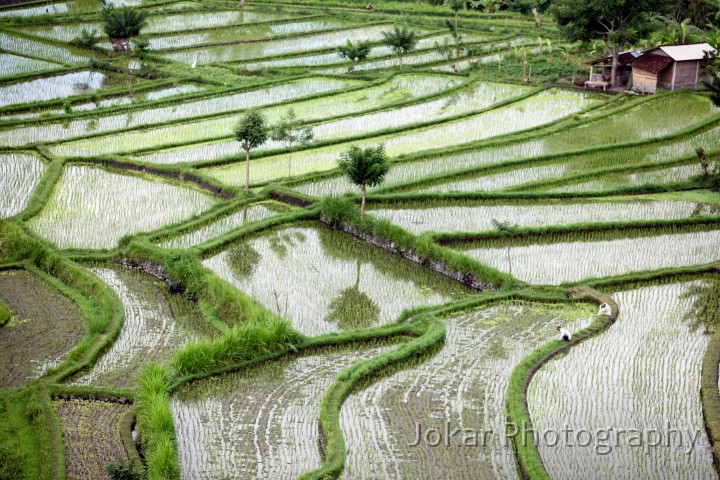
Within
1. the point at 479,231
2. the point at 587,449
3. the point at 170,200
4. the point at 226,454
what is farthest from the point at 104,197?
the point at 587,449

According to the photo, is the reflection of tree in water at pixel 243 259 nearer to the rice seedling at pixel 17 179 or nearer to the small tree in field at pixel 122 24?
the rice seedling at pixel 17 179

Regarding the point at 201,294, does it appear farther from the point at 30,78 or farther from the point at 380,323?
the point at 30,78

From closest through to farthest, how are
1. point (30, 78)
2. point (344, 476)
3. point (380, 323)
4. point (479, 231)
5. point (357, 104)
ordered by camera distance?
1. point (344, 476)
2. point (380, 323)
3. point (479, 231)
4. point (357, 104)
5. point (30, 78)

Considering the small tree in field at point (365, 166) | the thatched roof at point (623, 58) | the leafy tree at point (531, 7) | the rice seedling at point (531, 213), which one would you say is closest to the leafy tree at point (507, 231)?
the rice seedling at point (531, 213)

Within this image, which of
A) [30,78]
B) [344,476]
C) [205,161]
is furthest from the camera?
[30,78]

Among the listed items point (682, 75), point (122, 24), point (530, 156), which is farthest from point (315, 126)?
point (682, 75)

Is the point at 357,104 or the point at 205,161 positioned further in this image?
the point at 357,104
